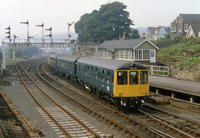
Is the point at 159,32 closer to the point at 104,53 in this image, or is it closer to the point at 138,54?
the point at 104,53

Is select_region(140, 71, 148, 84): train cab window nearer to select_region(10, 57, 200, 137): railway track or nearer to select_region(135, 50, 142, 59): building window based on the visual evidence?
select_region(10, 57, 200, 137): railway track

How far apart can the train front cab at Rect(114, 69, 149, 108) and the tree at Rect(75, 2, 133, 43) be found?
56173 mm

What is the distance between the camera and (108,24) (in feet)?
237

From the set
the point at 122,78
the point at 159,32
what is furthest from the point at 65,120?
the point at 159,32

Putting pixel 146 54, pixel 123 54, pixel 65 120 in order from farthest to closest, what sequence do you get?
pixel 123 54 → pixel 146 54 → pixel 65 120

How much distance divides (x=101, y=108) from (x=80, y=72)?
8.41 meters

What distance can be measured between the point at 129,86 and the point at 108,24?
193 feet

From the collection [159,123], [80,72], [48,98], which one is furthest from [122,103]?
[80,72]

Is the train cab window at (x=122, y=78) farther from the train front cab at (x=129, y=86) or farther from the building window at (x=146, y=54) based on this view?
the building window at (x=146, y=54)

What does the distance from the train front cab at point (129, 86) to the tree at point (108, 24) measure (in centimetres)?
5617

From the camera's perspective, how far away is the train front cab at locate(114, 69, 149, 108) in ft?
48.4

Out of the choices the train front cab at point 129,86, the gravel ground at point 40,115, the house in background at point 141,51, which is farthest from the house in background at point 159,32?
the train front cab at point 129,86

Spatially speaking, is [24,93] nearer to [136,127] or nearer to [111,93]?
[111,93]

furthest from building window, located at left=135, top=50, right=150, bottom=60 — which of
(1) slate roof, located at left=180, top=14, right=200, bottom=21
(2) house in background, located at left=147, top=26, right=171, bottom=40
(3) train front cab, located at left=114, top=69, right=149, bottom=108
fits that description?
(2) house in background, located at left=147, top=26, right=171, bottom=40
